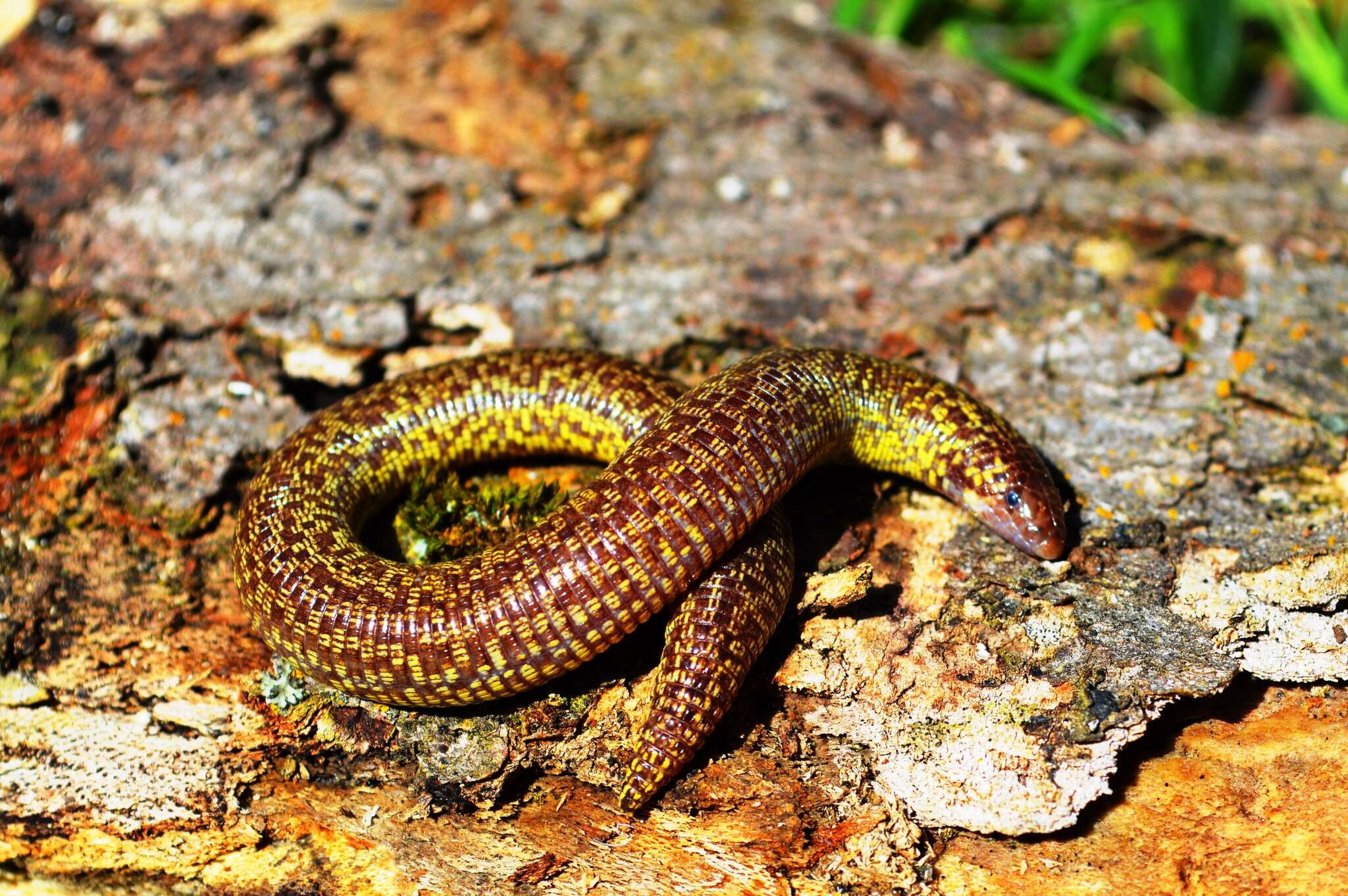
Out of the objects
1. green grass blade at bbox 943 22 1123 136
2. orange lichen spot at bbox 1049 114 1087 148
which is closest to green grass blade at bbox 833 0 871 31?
green grass blade at bbox 943 22 1123 136

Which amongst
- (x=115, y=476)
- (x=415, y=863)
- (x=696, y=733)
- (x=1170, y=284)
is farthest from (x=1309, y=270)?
(x=115, y=476)

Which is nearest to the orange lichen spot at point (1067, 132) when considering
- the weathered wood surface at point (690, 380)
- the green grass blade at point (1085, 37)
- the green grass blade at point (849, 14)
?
the weathered wood surface at point (690, 380)

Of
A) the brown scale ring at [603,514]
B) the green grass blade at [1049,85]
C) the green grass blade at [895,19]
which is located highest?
the green grass blade at [895,19]

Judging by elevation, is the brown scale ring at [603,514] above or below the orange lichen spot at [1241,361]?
above

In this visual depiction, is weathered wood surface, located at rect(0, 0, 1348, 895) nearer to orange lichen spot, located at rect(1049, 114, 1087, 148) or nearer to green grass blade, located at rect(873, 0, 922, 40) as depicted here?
orange lichen spot, located at rect(1049, 114, 1087, 148)

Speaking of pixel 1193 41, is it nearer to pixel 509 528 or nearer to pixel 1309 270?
pixel 1309 270

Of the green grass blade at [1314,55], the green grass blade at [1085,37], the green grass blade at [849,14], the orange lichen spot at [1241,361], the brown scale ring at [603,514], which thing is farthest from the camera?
the green grass blade at [849,14]

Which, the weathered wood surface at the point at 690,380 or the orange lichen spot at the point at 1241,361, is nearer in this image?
the weathered wood surface at the point at 690,380

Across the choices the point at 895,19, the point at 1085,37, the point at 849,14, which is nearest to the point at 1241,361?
the point at 1085,37

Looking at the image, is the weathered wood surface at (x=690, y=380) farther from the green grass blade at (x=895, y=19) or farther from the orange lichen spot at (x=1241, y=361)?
the green grass blade at (x=895, y=19)
